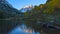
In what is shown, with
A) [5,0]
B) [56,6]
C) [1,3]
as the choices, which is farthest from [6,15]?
[56,6]

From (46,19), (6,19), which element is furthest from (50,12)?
(6,19)

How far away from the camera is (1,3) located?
152625 mm

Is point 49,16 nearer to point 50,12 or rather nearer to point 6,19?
point 50,12

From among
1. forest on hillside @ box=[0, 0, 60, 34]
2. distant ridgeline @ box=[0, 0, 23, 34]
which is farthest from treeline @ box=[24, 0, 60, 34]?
distant ridgeline @ box=[0, 0, 23, 34]

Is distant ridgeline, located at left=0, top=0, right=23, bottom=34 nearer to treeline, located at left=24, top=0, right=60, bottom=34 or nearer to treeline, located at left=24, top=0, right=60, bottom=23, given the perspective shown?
treeline, located at left=24, top=0, right=60, bottom=34

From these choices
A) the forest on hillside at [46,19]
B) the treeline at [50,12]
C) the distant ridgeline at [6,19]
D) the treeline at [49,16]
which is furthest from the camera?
the treeline at [50,12]

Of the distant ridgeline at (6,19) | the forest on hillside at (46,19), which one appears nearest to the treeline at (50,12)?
the forest on hillside at (46,19)

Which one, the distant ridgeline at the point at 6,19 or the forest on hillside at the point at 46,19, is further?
the distant ridgeline at the point at 6,19

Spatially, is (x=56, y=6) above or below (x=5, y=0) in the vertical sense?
below

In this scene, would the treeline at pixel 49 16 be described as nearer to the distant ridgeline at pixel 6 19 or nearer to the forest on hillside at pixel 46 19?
the forest on hillside at pixel 46 19

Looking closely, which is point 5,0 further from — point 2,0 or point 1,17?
point 1,17

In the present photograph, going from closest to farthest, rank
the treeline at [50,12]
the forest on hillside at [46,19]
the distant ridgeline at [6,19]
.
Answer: the forest on hillside at [46,19] → the distant ridgeline at [6,19] → the treeline at [50,12]

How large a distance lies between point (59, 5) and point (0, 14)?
219 ft

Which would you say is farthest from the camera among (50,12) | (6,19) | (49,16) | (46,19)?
(6,19)
